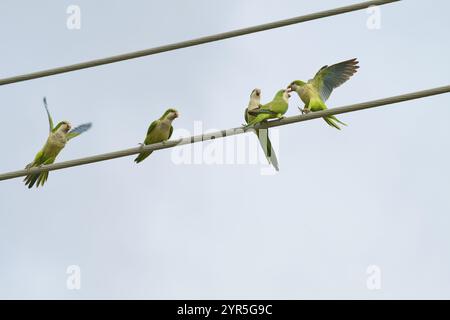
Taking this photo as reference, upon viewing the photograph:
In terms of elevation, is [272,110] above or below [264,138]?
above

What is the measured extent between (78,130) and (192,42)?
271 cm

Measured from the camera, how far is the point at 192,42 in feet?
26.3

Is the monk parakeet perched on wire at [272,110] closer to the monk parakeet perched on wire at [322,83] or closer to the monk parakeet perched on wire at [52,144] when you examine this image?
the monk parakeet perched on wire at [322,83]

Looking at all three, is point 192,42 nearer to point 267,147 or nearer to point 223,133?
point 223,133

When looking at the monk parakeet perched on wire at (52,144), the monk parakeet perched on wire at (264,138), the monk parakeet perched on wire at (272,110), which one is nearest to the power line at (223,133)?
the monk parakeet perched on wire at (272,110)

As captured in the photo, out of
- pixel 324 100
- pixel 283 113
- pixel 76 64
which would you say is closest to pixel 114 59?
pixel 76 64

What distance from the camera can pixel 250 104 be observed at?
9.41 metres

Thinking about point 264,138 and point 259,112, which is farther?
point 264,138

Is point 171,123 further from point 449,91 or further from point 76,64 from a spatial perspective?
point 449,91

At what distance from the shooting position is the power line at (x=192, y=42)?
312 inches

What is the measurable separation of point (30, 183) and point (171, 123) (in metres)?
1.67

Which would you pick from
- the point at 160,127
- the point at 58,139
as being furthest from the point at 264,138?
the point at 58,139

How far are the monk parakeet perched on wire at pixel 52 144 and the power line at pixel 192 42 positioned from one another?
1657 mm

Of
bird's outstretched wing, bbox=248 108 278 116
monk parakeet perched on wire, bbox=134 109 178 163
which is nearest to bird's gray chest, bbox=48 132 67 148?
monk parakeet perched on wire, bbox=134 109 178 163
